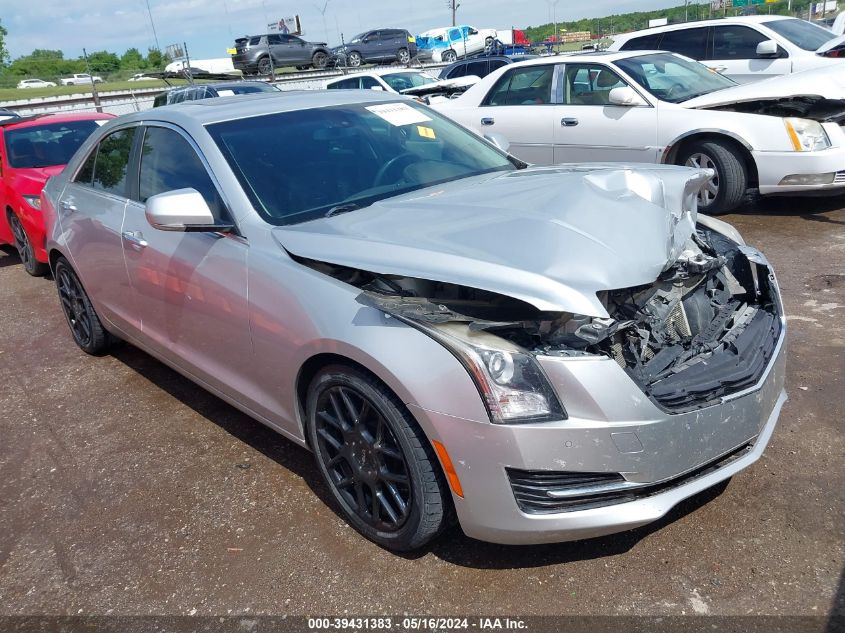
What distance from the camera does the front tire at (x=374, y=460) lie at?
2.44 metres

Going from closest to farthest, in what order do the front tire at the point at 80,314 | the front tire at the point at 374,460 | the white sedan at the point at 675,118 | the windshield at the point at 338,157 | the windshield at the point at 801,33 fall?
the front tire at the point at 374,460 < the windshield at the point at 338,157 < the front tire at the point at 80,314 < the white sedan at the point at 675,118 < the windshield at the point at 801,33

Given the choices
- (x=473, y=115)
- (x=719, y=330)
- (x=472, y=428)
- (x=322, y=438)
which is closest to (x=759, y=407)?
(x=719, y=330)

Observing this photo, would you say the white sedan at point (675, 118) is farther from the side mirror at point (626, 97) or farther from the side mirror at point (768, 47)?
the side mirror at point (768, 47)

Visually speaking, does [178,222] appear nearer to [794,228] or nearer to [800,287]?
[800,287]

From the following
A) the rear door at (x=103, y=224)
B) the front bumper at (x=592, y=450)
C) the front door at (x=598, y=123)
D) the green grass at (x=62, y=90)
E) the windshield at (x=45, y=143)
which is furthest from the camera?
the green grass at (x=62, y=90)

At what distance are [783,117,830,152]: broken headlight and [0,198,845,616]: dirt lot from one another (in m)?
2.76

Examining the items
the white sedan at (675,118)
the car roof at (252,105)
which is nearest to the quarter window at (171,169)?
the car roof at (252,105)

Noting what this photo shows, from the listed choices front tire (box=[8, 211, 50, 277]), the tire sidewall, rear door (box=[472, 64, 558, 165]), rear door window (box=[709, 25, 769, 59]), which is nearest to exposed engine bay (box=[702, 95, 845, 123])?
rear door (box=[472, 64, 558, 165])

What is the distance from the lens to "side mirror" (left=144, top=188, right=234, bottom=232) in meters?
3.00

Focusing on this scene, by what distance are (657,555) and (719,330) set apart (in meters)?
0.88

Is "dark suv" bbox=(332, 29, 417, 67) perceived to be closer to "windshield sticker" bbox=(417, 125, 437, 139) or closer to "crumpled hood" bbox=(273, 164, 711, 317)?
"windshield sticker" bbox=(417, 125, 437, 139)

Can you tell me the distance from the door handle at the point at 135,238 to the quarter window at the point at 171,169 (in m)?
0.20

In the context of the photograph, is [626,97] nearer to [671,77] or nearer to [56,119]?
[671,77]

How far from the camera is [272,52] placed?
29781mm
